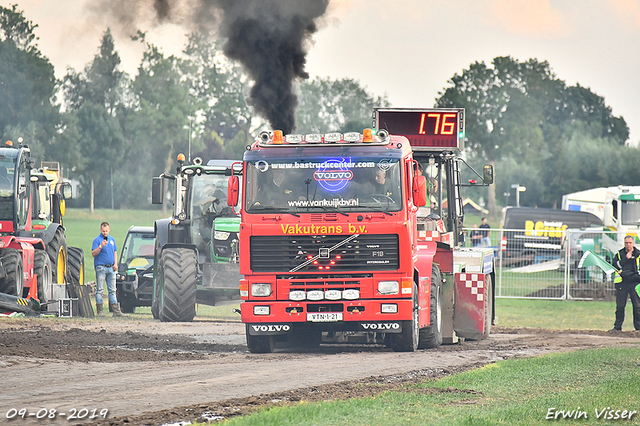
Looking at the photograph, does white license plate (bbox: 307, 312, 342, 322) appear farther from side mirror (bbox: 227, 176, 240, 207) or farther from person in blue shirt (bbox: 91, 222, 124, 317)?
person in blue shirt (bbox: 91, 222, 124, 317)

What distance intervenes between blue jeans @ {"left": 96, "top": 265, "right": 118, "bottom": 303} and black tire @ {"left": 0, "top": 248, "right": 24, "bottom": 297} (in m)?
3.48

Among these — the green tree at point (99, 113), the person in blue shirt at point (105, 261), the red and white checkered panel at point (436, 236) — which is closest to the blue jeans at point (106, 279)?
the person in blue shirt at point (105, 261)

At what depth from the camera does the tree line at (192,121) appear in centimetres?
6869

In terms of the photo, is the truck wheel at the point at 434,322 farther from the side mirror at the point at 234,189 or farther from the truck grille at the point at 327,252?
the side mirror at the point at 234,189

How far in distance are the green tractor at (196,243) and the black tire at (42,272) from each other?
2041 millimetres

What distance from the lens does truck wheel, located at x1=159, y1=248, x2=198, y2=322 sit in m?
17.2

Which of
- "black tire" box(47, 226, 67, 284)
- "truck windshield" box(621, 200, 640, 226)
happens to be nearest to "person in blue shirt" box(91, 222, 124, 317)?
"black tire" box(47, 226, 67, 284)

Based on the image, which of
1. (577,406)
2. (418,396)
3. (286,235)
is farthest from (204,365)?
(577,406)

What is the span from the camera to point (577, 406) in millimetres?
8500

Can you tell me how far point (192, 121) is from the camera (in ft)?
206

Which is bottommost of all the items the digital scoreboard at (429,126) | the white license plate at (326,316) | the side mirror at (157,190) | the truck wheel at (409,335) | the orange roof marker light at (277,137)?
the truck wheel at (409,335)

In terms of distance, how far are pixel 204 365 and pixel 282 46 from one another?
11.3 meters

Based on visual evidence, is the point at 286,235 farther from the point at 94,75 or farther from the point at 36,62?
the point at 94,75

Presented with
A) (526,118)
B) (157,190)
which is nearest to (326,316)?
(157,190)
